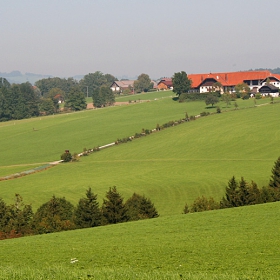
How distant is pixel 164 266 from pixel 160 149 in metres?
68.9

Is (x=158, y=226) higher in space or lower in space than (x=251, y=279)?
lower

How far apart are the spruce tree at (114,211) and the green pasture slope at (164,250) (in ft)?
18.5

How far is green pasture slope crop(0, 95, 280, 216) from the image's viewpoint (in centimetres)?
5847

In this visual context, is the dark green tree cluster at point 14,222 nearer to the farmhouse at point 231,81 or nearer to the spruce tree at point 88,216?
the spruce tree at point 88,216

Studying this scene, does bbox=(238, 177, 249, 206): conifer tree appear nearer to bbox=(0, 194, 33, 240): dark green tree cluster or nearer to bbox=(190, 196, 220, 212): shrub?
bbox=(190, 196, 220, 212): shrub

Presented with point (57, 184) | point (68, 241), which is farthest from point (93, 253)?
point (57, 184)

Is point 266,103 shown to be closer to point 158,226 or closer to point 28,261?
point 158,226

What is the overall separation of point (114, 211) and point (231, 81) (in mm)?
125867

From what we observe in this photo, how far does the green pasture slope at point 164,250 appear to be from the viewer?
18.2m

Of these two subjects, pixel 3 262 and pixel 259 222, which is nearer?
pixel 3 262

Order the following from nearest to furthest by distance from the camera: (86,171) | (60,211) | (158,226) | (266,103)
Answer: (158,226) < (60,211) < (86,171) < (266,103)

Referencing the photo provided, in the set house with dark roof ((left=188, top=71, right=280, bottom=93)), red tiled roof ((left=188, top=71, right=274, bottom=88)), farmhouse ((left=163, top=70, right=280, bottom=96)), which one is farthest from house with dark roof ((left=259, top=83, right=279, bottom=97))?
red tiled roof ((left=188, top=71, right=274, bottom=88))

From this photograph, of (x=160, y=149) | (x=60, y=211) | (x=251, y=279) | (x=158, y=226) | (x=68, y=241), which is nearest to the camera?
(x=251, y=279)

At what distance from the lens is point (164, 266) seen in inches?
817
